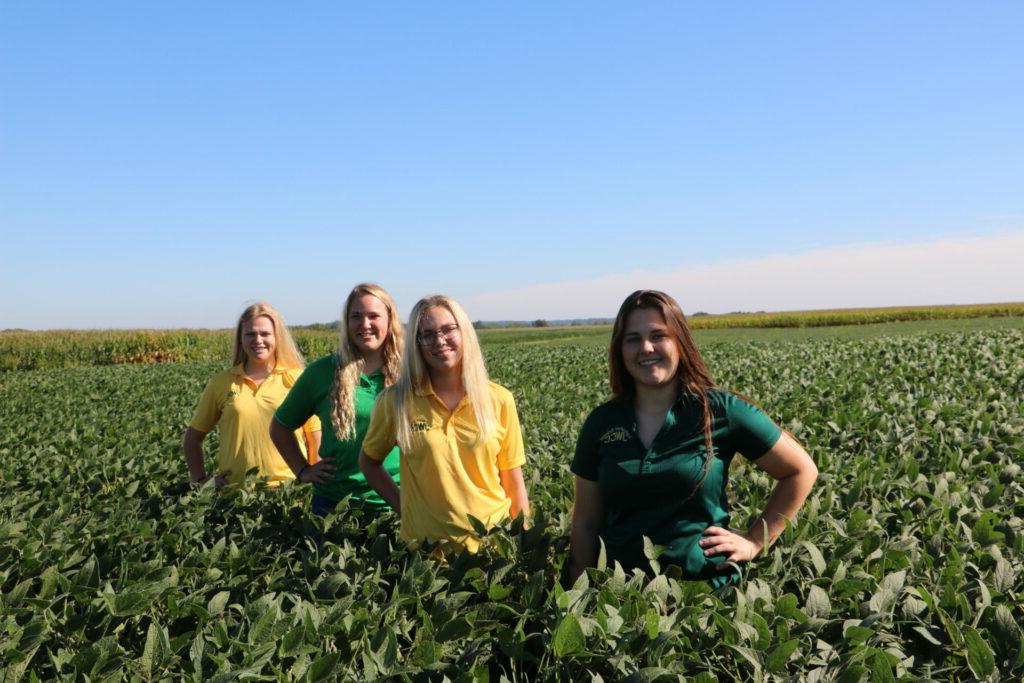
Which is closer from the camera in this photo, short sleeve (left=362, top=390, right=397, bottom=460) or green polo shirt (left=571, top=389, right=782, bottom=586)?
green polo shirt (left=571, top=389, right=782, bottom=586)

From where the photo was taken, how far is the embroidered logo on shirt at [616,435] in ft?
8.68

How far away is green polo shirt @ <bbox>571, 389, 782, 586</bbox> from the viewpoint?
2.58m

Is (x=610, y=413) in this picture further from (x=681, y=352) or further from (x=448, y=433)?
(x=448, y=433)

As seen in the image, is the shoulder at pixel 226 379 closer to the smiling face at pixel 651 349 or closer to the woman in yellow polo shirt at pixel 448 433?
the woman in yellow polo shirt at pixel 448 433

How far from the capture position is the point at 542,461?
18.4 feet

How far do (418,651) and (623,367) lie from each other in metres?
1.26

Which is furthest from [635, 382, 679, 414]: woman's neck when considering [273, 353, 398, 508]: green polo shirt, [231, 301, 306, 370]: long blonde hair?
[231, 301, 306, 370]: long blonde hair

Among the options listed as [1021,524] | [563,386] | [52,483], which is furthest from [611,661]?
[563,386]

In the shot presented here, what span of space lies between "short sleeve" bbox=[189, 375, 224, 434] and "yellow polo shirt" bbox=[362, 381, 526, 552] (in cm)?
224

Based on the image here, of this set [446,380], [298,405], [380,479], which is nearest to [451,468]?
[446,380]

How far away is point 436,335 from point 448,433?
0.44m

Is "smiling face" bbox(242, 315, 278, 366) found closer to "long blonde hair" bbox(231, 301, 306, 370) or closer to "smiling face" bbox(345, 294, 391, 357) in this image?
"long blonde hair" bbox(231, 301, 306, 370)

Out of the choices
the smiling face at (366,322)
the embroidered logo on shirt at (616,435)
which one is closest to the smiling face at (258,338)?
the smiling face at (366,322)

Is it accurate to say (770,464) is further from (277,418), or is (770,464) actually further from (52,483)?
(52,483)
